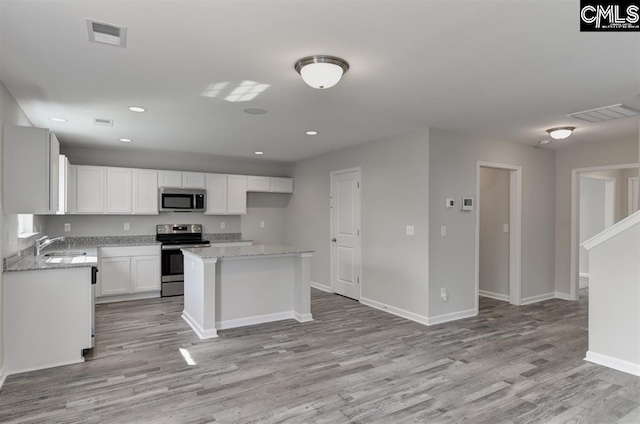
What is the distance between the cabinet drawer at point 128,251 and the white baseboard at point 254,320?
229 cm

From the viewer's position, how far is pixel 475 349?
369 centimetres

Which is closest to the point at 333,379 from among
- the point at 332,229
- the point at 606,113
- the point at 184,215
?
the point at 332,229

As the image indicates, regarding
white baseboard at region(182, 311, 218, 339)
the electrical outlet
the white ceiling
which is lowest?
white baseboard at region(182, 311, 218, 339)

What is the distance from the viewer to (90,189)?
5688mm

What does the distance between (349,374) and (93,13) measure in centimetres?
301

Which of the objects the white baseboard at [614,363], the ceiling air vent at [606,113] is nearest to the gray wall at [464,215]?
the ceiling air vent at [606,113]

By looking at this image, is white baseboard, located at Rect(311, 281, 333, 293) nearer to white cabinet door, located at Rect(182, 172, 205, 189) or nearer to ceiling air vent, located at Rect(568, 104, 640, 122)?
white cabinet door, located at Rect(182, 172, 205, 189)

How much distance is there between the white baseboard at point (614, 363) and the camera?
3.15 m

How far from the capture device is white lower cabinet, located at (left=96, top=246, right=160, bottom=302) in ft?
18.2

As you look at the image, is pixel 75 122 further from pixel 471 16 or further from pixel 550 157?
pixel 550 157

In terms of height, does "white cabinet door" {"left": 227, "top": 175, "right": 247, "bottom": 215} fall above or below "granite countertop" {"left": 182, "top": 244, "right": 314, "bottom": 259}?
above

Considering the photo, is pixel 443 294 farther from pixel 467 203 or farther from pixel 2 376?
pixel 2 376

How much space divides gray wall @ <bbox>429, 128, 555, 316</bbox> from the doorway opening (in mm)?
1354

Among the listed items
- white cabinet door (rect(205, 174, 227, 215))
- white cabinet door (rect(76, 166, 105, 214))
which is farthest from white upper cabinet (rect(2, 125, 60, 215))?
white cabinet door (rect(205, 174, 227, 215))
